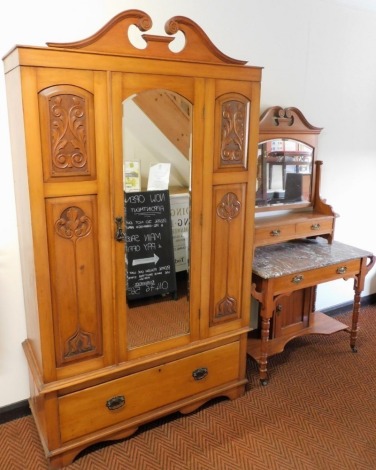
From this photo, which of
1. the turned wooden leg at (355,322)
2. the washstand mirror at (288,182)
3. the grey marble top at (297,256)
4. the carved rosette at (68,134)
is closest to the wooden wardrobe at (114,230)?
the carved rosette at (68,134)

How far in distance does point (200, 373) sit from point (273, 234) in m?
0.95

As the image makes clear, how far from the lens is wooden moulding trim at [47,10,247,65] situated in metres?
1.59

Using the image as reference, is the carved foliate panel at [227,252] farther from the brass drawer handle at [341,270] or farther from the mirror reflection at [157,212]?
the brass drawer handle at [341,270]

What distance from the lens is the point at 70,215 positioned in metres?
1.68

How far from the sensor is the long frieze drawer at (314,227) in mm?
2701

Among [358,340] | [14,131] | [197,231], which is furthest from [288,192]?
[14,131]

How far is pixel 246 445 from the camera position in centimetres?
208

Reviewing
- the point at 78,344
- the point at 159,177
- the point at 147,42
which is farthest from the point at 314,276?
the point at 147,42

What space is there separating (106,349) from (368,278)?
103 inches

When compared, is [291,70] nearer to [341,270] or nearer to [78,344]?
[341,270]

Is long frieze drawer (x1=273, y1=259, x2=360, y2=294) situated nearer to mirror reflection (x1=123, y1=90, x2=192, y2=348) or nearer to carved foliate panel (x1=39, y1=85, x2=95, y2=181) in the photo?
mirror reflection (x1=123, y1=90, x2=192, y2=348)

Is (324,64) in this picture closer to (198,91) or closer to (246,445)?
(198,91)

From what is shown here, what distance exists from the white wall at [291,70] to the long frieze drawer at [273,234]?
64 cm

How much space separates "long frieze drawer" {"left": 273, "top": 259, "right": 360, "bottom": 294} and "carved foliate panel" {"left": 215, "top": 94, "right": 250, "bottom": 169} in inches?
29.7
